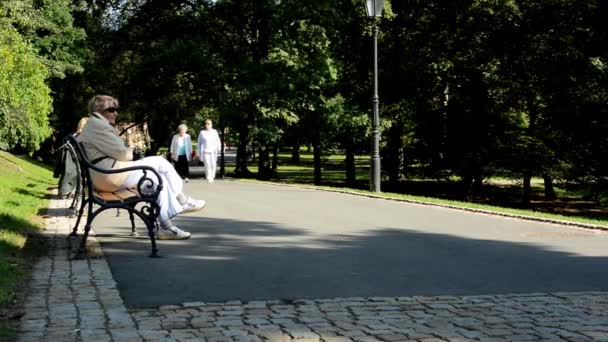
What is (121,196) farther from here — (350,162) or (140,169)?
(350,162)

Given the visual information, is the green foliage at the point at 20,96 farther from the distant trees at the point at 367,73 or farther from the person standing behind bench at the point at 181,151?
the person standing behind bench at the point at 181,151

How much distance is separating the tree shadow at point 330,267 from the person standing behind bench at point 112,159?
0.57 m

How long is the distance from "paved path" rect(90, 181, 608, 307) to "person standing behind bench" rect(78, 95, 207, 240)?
0.56 meters

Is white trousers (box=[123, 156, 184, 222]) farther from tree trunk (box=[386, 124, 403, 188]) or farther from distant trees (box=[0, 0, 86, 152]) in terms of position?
tree trunk (box=[386, 124, 403, 188])

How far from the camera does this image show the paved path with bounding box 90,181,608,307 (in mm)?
5855

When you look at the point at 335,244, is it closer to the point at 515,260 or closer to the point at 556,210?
the point at 515,260

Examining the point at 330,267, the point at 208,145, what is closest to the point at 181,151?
the point at 208,145

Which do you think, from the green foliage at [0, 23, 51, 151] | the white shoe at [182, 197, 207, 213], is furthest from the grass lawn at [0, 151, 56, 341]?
the green foliage at [0, 23, 51, 151]

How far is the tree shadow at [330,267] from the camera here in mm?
5758

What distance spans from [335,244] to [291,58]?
2437 centimetres

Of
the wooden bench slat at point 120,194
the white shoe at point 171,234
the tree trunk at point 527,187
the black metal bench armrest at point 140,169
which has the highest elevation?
the black metal bench armrest at point 140,169

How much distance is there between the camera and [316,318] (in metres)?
4.77

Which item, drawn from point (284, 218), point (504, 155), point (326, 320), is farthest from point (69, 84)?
point (326, 320)

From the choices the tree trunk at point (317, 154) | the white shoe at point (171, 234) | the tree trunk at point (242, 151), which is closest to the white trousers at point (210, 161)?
the tree trunk at point (242, 151)
